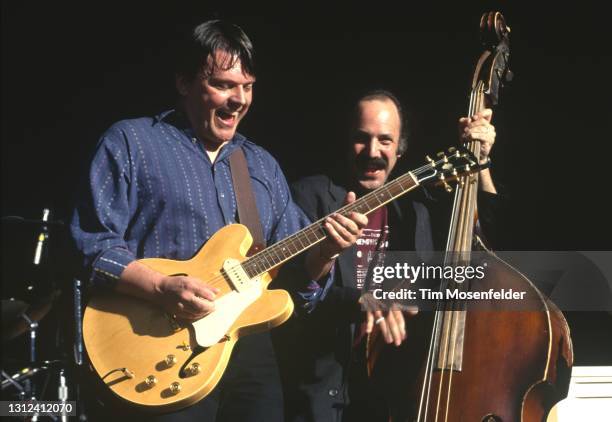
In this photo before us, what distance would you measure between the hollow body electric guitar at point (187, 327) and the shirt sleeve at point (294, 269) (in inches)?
4.9

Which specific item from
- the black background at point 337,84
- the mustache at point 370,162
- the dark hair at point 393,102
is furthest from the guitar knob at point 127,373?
the black background at point 337,84

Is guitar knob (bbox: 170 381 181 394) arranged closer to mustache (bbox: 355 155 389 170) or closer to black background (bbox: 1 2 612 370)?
mustache (bbox: 355 155 389 170)

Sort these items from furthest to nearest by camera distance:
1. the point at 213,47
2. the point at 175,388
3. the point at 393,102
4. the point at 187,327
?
the point at 393,102 < the point at 213,47 < the point at 187,327 < the point at 175,388

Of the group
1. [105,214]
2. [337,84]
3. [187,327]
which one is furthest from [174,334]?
[337,84]

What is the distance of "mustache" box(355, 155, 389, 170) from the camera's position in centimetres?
263

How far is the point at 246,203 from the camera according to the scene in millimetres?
2191

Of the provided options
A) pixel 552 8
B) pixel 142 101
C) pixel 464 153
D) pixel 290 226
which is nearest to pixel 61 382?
pixel 142 101

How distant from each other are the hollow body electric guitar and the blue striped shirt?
7 cm

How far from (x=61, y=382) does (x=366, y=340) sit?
1.76 metres

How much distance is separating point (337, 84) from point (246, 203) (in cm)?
140

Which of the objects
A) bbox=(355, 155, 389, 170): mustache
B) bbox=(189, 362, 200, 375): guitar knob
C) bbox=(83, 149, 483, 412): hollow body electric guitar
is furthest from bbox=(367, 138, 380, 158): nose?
bbox=(189, 362, 200, 375): guitar knob

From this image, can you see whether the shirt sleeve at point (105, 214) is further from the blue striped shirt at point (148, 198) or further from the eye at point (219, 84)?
the eye at point (219, 84)

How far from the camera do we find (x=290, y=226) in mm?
2326

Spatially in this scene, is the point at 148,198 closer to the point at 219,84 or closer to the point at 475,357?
the point at 219,84
